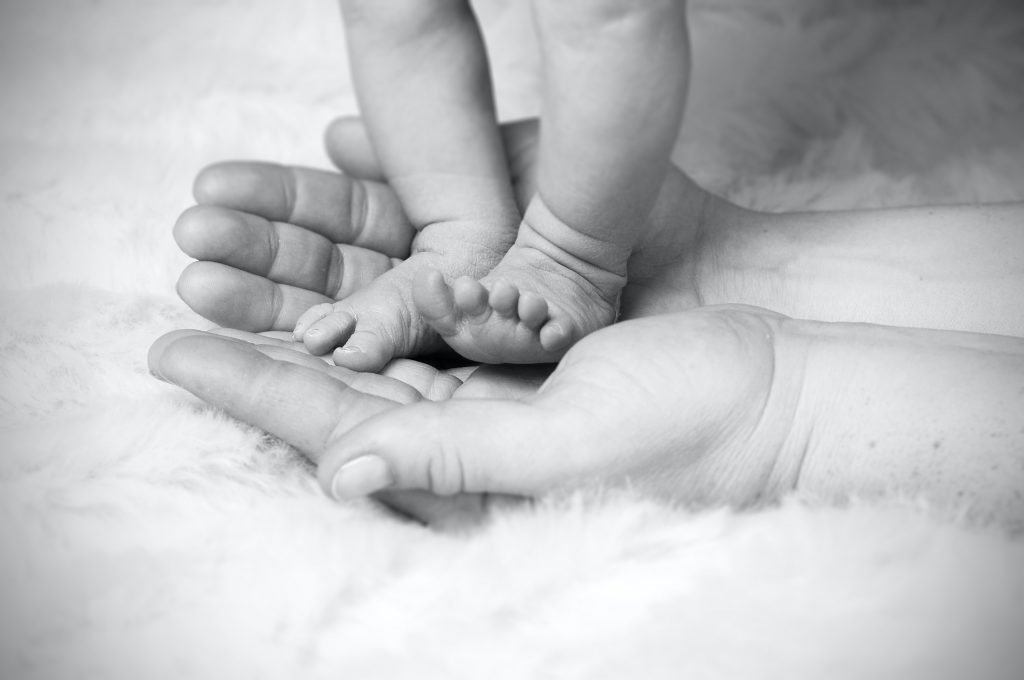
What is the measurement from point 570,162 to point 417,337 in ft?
0.60

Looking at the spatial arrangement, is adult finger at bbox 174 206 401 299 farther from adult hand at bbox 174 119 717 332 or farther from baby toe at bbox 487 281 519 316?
baby toe at bbox 487 281 519 316

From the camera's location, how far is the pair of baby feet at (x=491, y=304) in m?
0.62

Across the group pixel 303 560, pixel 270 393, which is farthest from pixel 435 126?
pixel 303 560

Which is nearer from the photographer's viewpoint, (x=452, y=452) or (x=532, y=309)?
(x=452, y=452)

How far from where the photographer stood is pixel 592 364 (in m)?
A: 0.54

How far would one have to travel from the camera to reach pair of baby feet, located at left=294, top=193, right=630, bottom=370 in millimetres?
618

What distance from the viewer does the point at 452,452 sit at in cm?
49

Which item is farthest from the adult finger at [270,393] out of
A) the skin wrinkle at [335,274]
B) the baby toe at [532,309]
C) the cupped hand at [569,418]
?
the skin wrinkle at [335,274]

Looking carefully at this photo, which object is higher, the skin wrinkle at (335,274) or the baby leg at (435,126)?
the baby leg at (435,126)

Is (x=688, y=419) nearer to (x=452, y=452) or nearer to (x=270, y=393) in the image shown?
(x=452, y=452)

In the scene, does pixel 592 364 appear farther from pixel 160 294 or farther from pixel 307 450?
pixel 160 294

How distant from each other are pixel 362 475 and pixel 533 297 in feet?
0.62

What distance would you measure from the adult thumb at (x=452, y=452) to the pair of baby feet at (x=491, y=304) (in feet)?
0.40

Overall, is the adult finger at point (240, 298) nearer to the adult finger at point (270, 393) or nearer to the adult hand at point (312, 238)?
the adult hand at point (312, 238)
